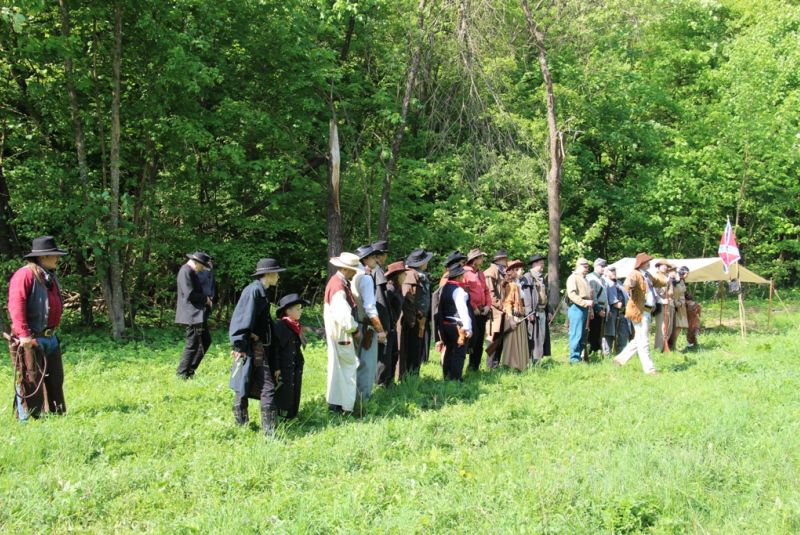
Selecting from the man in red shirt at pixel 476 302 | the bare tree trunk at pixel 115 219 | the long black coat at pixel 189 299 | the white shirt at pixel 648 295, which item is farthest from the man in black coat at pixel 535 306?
the bare tree trunk at pixel 115 219

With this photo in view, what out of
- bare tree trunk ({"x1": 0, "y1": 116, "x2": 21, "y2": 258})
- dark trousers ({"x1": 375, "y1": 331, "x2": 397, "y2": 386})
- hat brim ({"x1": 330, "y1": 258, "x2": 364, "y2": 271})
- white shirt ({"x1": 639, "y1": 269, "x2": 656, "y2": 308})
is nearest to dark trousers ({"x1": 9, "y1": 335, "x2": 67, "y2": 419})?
hat brim ({"x1": 330, "y1": 258, "x2": 364, "y2": 271})

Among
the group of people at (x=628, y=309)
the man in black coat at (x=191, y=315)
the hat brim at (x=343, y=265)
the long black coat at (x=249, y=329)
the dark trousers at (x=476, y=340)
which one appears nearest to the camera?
the long black coat at (x=249, y=329)

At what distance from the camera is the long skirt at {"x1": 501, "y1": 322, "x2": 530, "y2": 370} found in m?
9.18

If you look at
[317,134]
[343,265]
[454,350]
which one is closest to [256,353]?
[343,265]

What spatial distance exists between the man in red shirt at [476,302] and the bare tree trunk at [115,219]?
266 inches

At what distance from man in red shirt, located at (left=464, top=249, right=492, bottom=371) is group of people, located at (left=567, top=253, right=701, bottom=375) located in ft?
7.04

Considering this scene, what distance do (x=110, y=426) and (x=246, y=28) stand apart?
1051 cm

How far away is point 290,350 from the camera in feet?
20.0

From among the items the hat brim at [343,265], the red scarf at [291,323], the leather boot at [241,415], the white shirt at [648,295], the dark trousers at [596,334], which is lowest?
the dark trousers at [596,334]

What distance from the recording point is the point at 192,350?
8.33 meters

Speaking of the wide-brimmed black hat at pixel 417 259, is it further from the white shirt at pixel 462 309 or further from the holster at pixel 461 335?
the holster at pixel 461 335

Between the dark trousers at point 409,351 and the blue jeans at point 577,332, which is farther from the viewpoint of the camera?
the blue jeans at point 577,332

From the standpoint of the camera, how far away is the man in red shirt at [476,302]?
29.0ft

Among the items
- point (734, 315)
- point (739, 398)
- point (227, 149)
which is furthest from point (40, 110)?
point (734, 315)
